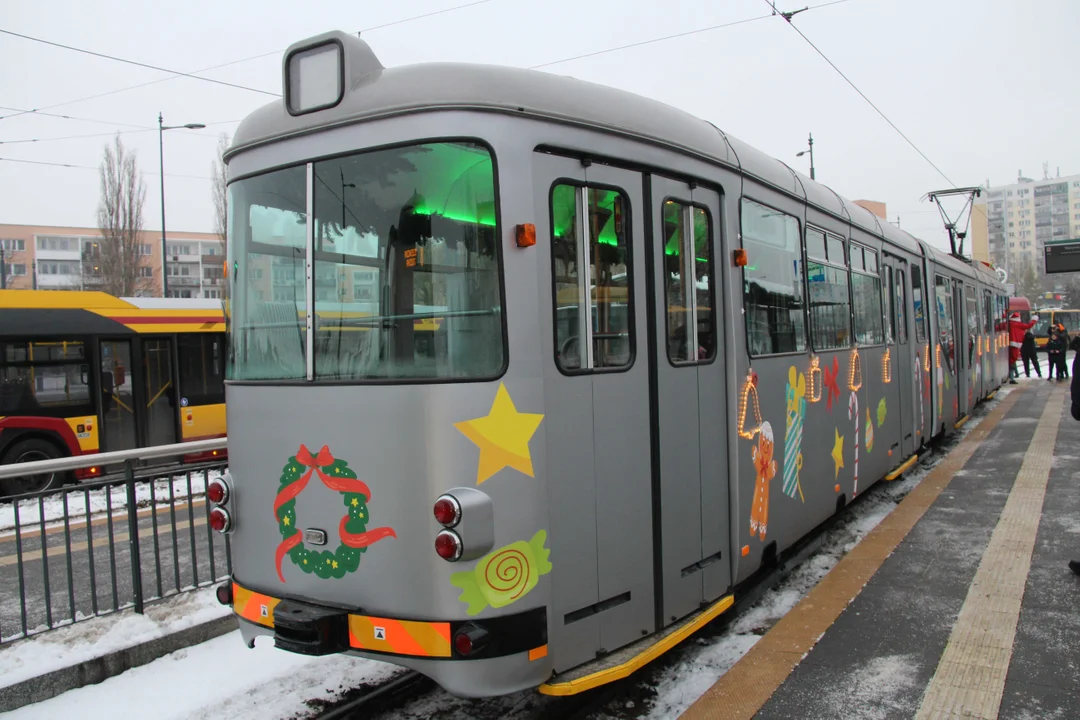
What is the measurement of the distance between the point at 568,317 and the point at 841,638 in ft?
9.11

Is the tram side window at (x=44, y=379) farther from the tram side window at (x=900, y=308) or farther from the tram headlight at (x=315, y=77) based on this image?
the tram side window at (x=900, y=308)

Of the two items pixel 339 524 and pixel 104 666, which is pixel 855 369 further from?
pixel 104 666

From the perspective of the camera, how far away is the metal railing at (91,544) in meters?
5.20

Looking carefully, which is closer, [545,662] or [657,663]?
→ [545,662]

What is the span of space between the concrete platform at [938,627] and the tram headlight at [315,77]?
135 inches

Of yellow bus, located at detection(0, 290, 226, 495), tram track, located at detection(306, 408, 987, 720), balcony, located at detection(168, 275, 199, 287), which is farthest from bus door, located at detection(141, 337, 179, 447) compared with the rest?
balcony, located at detection(168, 275, 199, 287)

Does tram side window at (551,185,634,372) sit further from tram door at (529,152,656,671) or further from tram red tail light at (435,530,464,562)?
tram red tail light at (435,530,464,562)

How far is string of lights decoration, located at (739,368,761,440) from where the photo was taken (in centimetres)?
507

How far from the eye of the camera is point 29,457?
11617mm

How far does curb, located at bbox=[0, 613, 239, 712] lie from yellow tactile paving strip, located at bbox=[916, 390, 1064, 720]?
4.19m

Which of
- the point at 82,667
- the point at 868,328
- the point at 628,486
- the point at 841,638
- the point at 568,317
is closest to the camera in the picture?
the point at 568,317

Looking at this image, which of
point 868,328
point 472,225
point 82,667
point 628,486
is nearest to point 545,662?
point 628,486

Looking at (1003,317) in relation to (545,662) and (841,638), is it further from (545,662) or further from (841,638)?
(545,662)

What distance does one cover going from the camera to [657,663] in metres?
4.73
